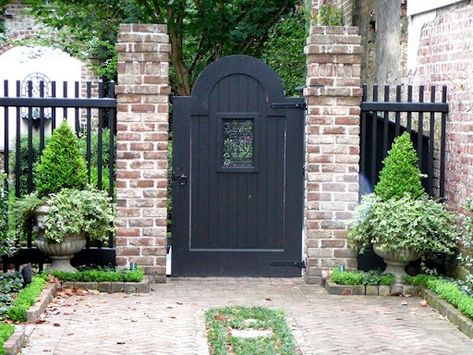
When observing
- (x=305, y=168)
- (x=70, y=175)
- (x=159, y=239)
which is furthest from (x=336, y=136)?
(x=70, y=175)

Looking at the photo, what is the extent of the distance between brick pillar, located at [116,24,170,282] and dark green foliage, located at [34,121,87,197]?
466 mm

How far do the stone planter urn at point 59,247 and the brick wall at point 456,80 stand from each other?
363 cm

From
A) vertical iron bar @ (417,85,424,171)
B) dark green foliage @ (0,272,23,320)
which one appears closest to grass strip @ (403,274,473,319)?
vertical iron bar @ (417,85,424,171)

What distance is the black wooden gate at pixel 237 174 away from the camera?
360 inches

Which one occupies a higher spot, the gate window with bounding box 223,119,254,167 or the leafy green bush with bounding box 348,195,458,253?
the gate window with bounding box 223,119,254,167

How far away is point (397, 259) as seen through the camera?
8.64m

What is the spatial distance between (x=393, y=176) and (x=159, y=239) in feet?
7.78

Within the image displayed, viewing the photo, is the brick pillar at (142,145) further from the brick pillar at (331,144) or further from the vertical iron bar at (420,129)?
the vertical iron bar at (420,129)

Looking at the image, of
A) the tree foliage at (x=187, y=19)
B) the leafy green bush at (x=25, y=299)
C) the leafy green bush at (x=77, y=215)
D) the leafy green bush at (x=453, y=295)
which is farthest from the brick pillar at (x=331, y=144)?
the tree foliage at (x=187, y=19)

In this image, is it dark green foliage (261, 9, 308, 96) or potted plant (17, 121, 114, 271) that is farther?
dark green foliage (261, 9, 308, 96)

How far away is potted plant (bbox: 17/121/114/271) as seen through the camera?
8516 millimetres

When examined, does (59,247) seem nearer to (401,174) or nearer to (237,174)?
(237,174)

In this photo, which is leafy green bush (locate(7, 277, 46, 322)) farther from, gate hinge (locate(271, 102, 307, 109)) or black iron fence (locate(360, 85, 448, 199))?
black iron fence (locate(360, 85, 448, 199))

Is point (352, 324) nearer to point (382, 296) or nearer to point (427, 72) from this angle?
point (382, 296)
